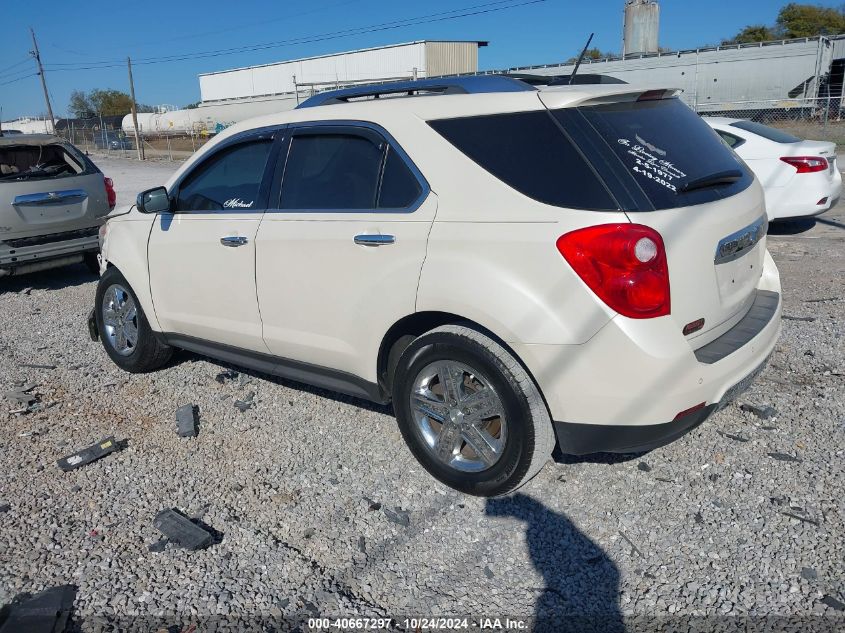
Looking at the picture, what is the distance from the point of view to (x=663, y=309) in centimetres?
286

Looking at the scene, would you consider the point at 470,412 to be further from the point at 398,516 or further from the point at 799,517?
the point at 799,517

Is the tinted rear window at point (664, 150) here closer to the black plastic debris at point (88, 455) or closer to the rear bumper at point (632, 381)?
the rear bumper at point (632, 381)

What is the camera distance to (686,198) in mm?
3025

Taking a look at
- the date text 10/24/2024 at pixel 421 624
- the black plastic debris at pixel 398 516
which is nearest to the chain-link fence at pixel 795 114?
the black plastic debris at pixel 398 516

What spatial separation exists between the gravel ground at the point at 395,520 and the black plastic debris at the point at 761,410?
34mm

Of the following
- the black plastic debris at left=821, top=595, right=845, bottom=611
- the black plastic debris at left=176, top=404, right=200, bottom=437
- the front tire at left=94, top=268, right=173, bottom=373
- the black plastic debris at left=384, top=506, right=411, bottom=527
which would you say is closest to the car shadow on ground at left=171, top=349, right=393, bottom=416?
the front tire at left=94, top=268, right=173, bottom=373

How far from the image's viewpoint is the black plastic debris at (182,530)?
10.4 feet

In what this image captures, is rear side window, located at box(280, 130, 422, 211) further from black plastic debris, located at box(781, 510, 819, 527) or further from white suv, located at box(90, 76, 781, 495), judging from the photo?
black plastic debris, located at box(781, 510, 819, 527)

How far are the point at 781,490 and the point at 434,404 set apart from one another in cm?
172

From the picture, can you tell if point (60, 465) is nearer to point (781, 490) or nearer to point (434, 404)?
point (434, 404)

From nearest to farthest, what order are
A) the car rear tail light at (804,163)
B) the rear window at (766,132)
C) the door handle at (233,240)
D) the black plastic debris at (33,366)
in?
the door handle at (233,240) → the black plastic debris at (33,366) → the car rear tail light at (804,163) → the rear window at (766,132)

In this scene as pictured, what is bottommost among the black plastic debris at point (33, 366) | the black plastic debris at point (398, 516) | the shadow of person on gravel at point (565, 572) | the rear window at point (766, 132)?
the shadow of person on gravel at point (565, 572)

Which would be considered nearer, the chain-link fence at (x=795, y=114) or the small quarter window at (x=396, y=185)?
the small quarter window at (x=396, y=185)

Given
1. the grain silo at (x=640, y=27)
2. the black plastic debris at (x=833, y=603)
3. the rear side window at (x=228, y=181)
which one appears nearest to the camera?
the black plastic debris at (x=833, y=603)
